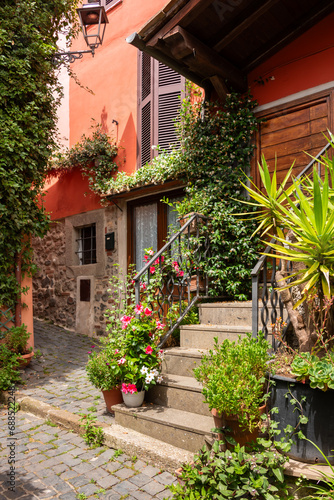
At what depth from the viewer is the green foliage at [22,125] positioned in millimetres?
5051

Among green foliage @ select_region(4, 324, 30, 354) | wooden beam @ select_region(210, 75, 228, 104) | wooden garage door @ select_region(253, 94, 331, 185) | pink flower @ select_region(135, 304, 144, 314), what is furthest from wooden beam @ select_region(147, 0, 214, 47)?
green foliage @ select_region(4, 324, 30, 354)

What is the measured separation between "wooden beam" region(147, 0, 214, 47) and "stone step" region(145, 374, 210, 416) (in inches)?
150

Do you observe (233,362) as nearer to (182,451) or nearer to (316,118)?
(182,451)

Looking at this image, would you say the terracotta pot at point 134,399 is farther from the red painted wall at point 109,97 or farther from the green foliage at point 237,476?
the red painted wall at point 109,97

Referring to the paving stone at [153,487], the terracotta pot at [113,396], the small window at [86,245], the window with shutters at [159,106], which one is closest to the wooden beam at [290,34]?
the window with shutters at [159,106]

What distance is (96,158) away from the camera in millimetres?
7250

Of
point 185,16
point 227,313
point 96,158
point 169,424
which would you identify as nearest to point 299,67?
point 185,16

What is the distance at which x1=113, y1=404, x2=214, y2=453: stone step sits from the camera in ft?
9.12

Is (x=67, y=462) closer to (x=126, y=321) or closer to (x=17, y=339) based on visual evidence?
(x=126, y=321)

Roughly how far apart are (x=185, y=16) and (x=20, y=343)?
4434 mm

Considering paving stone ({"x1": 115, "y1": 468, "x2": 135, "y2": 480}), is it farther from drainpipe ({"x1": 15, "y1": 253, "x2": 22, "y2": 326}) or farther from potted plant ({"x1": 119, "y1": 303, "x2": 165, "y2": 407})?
drainpipe ({"x1": 15, "y1": 253, "x2": 22, "y2": 326})

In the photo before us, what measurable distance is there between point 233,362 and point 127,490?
1.10 metres

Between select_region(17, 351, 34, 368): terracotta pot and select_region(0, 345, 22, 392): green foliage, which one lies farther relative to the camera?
select_region(17, 351, 34, 368): terracotta pot

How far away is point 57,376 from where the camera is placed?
16.4 ft
